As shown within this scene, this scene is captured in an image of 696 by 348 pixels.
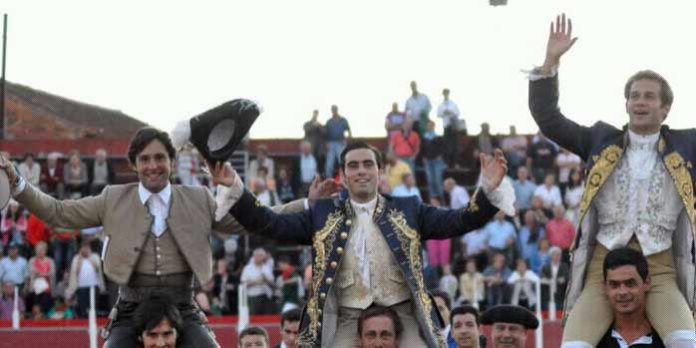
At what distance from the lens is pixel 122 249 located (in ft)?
34.4

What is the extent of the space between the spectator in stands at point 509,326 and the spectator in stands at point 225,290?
33.9 feet

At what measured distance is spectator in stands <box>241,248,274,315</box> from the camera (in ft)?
72.9

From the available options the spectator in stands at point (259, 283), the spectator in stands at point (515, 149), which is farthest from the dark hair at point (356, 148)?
the spectator in stands at point (515, 149)

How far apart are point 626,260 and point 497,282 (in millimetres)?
12372

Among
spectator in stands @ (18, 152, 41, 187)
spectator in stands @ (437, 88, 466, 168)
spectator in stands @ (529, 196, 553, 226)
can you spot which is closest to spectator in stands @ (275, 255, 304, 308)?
spectator in stands @ (529, 196, 553, 226)

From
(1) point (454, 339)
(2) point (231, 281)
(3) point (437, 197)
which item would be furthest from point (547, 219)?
(1) point (454, 339)

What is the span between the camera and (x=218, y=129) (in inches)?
387

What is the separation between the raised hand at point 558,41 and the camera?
10016 millimetres

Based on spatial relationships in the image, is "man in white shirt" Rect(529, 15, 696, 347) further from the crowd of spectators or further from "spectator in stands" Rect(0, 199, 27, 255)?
"spectator in stands" Rect(0, 199, 27, 255)

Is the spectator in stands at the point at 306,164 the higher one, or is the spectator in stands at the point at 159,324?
the spectator in stands at the point at 306,164

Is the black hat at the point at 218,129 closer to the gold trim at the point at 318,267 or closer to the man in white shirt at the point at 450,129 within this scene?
the gold trim at the point at 318,267

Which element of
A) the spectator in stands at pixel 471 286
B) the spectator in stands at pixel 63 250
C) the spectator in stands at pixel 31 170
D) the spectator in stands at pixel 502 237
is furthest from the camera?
the spectator in stands at pixel 31 170

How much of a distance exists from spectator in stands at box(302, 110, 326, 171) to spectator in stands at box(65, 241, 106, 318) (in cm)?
432

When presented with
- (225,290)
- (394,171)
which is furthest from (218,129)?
(394,171)
